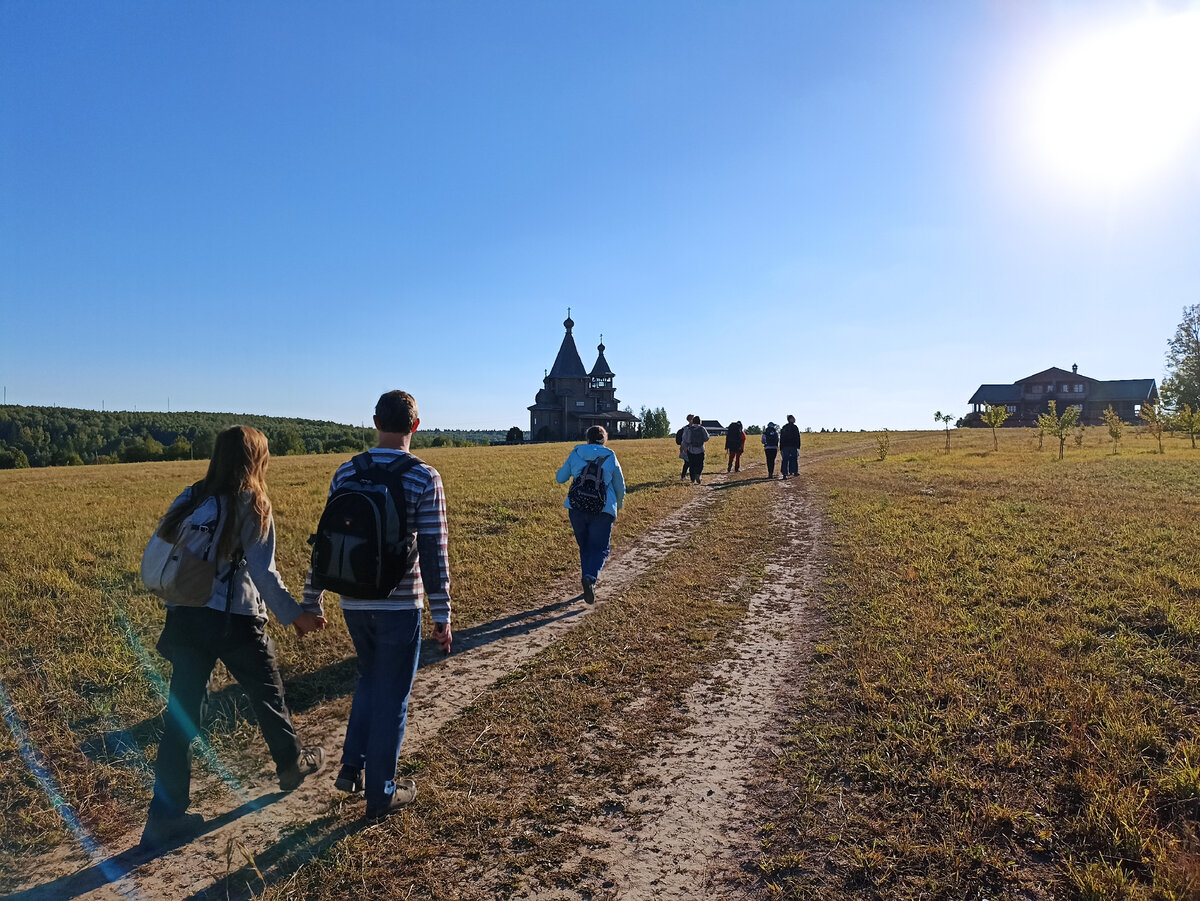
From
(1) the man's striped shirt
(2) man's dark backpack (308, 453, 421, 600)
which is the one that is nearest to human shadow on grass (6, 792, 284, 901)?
(1) the man's striped shirt

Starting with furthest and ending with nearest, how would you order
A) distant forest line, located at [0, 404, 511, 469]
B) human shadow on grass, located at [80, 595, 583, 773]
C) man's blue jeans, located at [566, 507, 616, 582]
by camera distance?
distant forest line, located at [0, 404, 511, 469] < man's blue jeans, located at [566, 507, 616, 582] < human shadow on grass, located at [80, 595, 583, 773]

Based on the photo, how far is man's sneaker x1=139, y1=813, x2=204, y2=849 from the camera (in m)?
3.45

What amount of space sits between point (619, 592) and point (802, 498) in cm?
1003

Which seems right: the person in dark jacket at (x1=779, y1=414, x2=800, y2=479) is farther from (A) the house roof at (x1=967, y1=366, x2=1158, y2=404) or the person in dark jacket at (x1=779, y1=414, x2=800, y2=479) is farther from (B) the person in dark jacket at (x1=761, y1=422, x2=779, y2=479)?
(A) the house roof at (x1=967, y1=366, x2=1158, y2=404)

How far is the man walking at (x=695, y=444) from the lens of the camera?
794 inches

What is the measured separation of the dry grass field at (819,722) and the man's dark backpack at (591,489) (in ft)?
4.21

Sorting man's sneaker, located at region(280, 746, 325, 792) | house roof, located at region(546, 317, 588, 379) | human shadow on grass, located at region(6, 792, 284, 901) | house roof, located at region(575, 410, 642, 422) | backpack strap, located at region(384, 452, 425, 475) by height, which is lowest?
human shadow on grass, located at region(6, 792, 284, 901)

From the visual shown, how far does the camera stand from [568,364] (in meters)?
78.8

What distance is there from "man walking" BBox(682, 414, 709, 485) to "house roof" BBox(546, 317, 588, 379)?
→ 58658 millimetres

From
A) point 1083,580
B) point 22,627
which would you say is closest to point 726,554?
point 1083,580

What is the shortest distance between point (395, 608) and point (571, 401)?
74.8m

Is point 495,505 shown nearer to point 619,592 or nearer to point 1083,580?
point 619,592

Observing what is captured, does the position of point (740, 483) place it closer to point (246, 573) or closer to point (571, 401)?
point (246, 573)

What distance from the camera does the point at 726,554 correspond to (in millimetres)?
10422
